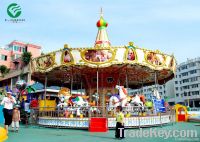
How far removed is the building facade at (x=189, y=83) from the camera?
208ft

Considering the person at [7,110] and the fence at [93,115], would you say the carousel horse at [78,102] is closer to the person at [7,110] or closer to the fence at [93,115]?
the fence at [93,115]

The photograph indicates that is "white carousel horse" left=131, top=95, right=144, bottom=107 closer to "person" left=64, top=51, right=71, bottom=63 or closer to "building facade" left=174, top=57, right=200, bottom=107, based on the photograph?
"person" left=64, top=51, right=71, bottom=63

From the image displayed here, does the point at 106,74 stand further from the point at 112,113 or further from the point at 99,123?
the point at 99,123

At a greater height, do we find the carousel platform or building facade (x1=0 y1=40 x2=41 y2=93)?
building facade (x1=0 y1=40 x2=41 y2=93)

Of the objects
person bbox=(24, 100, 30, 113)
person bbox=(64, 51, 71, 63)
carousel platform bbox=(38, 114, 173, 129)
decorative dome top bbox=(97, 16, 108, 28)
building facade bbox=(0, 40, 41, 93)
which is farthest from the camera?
building facade bbox=(0, 40, 41, 93)

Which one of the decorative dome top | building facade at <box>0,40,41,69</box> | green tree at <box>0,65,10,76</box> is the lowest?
the decorative dome top

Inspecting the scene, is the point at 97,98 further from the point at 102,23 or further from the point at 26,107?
the point at 102,23

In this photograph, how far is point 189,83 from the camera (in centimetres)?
6588

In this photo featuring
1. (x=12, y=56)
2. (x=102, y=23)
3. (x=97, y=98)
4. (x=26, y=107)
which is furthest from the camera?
(x=12, y=56)

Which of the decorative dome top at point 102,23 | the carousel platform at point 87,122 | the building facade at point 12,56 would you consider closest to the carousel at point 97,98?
the carousel platform at point 87,122

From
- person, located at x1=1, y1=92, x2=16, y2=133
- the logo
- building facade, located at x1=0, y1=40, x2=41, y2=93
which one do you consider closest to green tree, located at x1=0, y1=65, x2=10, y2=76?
building facade, located at x1=0, y1=40, x2=41, y2=93

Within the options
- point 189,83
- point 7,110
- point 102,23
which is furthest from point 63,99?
point 189,83

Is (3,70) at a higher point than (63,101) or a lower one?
higher

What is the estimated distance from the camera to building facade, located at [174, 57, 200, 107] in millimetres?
63438
